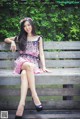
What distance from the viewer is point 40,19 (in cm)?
611

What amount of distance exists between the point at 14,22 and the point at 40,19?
0.50 meters

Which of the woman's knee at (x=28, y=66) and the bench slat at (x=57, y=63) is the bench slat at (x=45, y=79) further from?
the bench slat at (x=57, y=63)

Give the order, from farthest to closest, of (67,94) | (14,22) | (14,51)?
(14,22) → (14,51) → (67,94)

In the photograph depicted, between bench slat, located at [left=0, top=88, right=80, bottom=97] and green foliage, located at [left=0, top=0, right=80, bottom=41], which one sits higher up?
green foliage, located at [left=0, top=0, right=80, bottom=41]

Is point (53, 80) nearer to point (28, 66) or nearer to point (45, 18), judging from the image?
point (28, 66)

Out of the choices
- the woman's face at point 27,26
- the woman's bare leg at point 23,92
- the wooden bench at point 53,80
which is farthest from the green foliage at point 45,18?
the woman's bare leg at point 23,92

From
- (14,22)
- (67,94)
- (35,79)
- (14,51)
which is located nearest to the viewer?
(35,79)

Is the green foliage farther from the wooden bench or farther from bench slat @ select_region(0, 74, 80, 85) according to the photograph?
bench slat @ select_region(0, 74, 80, 85)

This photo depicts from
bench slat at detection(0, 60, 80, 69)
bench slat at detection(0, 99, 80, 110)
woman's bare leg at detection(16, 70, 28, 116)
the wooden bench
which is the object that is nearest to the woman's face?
the wooden bench

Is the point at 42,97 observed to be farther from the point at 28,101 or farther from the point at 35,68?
the point at 35,68

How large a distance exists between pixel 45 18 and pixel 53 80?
2.12 metres

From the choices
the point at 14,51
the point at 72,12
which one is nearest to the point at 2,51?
the point at 14,51

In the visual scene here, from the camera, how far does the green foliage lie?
6.09 meters

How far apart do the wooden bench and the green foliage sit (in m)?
0.89
